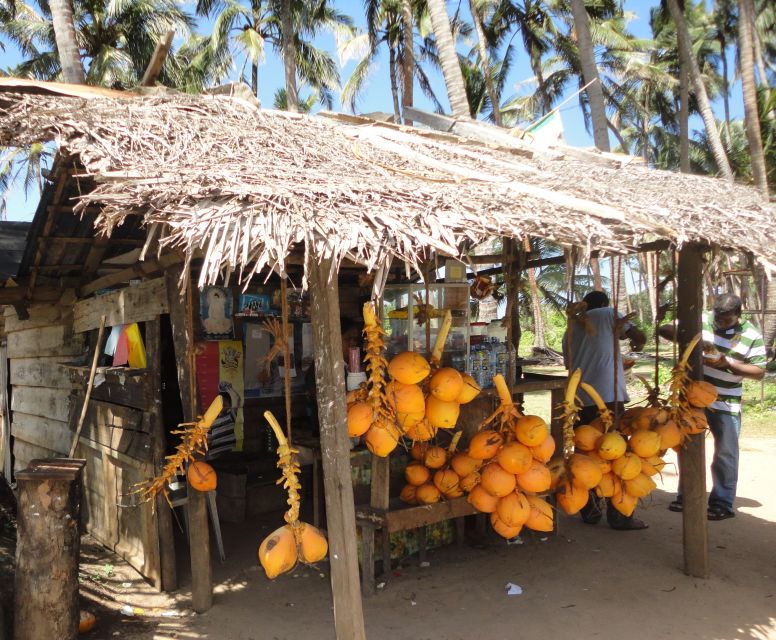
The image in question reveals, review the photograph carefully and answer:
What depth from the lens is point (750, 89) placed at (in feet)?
42.1

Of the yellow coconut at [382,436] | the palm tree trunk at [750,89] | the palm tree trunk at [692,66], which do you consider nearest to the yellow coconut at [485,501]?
the yellow coconut at [382,436]

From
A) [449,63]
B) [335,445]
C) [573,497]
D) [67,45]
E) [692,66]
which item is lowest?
[573,497]

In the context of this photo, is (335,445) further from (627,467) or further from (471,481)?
(627,467)

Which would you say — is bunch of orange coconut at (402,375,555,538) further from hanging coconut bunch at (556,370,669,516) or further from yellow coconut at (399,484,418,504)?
yellow coconut at (399,484,418,504)

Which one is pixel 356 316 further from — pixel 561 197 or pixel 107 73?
pixel 107 73

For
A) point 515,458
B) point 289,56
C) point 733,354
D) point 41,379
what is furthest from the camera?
point 289,56

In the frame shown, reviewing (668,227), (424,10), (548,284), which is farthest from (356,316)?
(548,284)

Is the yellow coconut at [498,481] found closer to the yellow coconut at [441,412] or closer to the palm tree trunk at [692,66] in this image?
the yellow coconut at [441,412]

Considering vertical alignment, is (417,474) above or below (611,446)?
below

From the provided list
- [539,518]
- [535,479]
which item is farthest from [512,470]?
[539,518]

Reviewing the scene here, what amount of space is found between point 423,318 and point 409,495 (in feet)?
4.04

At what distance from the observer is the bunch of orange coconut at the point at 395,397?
3.31 metres

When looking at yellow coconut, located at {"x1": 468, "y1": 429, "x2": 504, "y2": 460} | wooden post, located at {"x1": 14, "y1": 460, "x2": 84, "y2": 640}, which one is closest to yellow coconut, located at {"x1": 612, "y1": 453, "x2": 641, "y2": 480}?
yellow coconut, located at {"x1": 468, "y1": 429, "x2": 504, "y2": 460}

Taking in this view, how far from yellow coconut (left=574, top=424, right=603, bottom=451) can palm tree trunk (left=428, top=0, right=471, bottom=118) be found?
662 cm
